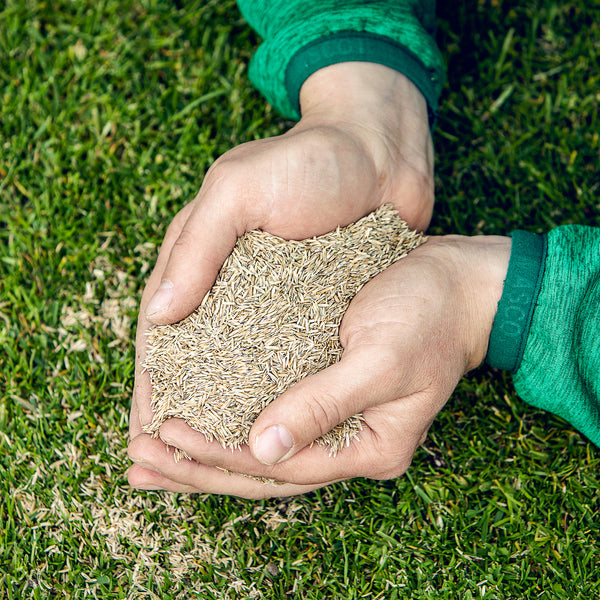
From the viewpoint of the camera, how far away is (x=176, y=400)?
251 centimetres

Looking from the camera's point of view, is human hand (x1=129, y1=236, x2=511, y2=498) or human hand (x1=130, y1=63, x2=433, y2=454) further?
human hand (x1=130, y1=63, x2=433, y2=454)

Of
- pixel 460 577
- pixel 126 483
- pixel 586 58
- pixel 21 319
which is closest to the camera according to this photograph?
pixel 460 577

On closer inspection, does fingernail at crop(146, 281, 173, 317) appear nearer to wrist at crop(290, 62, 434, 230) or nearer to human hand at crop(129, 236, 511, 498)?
human hand at crop(129, 236, 511, 498)

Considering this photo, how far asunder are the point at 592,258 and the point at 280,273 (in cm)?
124

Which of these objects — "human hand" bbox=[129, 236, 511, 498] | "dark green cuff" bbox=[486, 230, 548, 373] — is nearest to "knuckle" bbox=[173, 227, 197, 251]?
"human hand" bbox=[129, 236, 511, 498]

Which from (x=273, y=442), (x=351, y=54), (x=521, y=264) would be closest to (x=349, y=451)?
(x=273, y=442)

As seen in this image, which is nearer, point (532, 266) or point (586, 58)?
point (532, 266)

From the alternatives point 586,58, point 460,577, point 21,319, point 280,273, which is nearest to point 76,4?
point 21,319

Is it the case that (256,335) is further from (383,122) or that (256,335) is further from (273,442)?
(383,122)

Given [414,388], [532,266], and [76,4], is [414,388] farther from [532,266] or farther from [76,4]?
[76,4]

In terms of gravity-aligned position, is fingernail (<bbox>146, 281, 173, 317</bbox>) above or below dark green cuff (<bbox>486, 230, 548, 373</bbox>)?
above

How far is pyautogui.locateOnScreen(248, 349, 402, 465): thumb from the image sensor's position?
229cm

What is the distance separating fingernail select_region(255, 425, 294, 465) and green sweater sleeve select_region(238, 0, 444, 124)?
5.68 ft

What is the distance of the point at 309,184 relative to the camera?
2.63 meters
